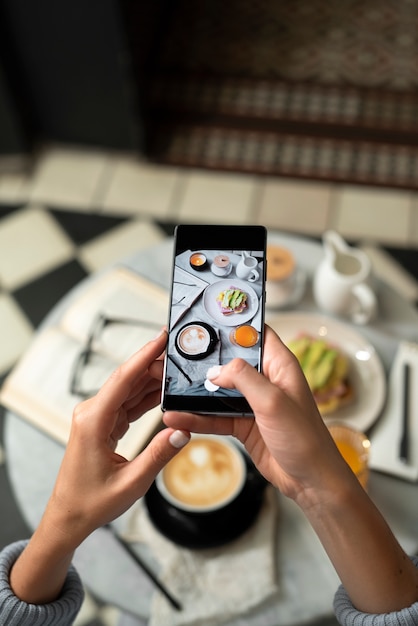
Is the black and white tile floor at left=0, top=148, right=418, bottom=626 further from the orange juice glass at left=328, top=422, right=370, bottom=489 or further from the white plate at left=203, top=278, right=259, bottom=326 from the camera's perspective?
the white plate at left=203, top=278, right=259, bottom=326

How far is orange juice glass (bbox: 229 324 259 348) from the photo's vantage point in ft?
2.72

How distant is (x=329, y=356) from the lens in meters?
1.20

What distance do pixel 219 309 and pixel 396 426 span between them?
1.63 feet

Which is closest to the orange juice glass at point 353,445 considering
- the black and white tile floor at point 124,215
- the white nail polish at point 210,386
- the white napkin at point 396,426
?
the white napkin at point 396,426

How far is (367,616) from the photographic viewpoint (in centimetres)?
78

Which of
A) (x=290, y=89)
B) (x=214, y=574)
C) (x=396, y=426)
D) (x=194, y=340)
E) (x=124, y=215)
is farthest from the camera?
(x=290, y=89)

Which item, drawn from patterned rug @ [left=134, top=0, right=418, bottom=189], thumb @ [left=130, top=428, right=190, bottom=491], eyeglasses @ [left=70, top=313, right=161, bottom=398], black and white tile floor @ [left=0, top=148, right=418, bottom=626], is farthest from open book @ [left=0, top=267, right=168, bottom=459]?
patterned rug @ [left=134, top=0, right=418, bottom=189]

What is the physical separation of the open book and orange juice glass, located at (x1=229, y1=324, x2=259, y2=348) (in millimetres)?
367

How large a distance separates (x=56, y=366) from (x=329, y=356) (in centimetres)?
51

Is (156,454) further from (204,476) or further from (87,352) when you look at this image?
(87,352)

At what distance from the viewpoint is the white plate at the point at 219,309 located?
847mm

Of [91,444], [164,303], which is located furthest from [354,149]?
[91,444]

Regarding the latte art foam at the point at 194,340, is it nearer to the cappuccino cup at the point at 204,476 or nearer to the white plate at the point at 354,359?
the cappuccino cup at the point at 204,476

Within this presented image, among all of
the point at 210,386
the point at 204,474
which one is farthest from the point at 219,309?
the point at 204,474
